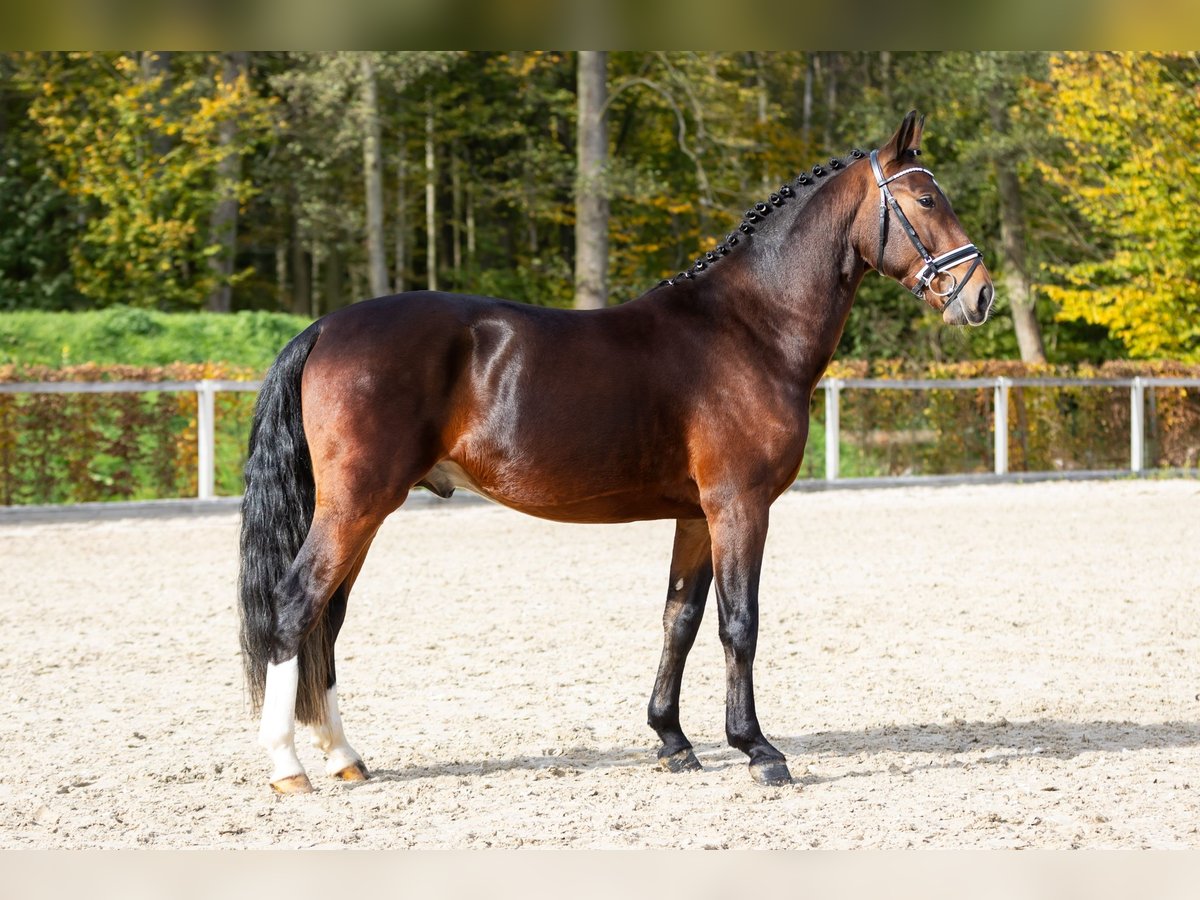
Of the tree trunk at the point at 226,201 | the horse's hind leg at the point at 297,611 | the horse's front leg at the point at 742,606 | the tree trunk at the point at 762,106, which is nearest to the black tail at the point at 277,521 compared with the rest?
the horse's hind leg at the point at 297,611

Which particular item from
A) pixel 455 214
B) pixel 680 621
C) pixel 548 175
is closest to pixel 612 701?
pixel 680 621

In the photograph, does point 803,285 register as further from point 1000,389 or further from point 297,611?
point 1000,389

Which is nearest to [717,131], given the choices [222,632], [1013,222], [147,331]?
[1013,222]

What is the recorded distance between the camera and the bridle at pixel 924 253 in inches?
188

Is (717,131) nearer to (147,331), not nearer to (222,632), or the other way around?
(147,331)

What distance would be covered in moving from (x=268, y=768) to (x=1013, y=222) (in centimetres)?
2305

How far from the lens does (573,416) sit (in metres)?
4.65

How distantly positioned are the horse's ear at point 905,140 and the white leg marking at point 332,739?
2721 millimetres

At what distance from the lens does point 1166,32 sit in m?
3.16

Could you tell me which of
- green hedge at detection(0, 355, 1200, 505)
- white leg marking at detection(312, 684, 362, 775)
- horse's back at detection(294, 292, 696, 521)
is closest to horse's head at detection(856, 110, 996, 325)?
horse's back at detection(294, 292, 696, 521)

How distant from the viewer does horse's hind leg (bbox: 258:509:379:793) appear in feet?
14.8

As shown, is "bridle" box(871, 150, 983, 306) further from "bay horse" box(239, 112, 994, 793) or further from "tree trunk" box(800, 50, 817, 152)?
"tree trunk" box(800, 50, 817, 152)

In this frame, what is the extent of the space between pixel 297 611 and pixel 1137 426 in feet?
56.0

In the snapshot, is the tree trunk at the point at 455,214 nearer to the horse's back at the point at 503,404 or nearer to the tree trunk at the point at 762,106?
the tree trunk at the point at 762,106
